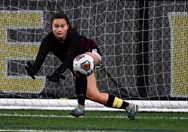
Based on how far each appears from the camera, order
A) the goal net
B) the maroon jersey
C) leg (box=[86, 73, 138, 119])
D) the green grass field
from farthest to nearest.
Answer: the goal net → leg (box=[86, 73, 138, 119]) → the maroon jersey → the green grass field

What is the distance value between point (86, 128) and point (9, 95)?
322 cm

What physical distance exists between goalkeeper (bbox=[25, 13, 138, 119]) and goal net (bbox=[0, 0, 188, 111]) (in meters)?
2.22

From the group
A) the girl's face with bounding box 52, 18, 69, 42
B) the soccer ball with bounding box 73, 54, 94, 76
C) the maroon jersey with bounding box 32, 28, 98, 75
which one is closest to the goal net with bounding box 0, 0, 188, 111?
the maroon jersey with bounding box 32, 28, 98, 75

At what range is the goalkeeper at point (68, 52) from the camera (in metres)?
8.94

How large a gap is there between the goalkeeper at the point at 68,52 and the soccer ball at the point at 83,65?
0.21 feet

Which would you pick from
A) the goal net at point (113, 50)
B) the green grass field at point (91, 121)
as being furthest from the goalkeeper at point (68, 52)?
the goal net at point (113, 50)

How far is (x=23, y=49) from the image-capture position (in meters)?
11.9

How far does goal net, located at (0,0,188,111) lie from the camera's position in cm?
1168

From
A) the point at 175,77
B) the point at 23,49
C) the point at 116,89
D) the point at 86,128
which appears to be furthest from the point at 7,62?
the point at 86,128

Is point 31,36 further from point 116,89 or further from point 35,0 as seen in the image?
point 116,89

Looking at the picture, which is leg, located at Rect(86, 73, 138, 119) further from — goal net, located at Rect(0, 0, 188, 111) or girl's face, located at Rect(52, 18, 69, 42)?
goal net, located at Rect(0, 0, 188, 111)

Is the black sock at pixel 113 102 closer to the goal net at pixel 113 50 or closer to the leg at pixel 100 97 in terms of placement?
the leg at pixel 100 97

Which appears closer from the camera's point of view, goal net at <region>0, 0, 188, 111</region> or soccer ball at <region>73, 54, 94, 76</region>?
soccer ball at <region>73, 54, 94, 76</region>

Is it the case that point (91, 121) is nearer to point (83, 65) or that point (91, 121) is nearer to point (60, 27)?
point (83, 65)
